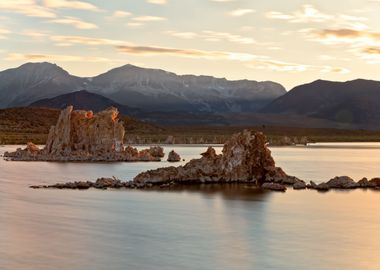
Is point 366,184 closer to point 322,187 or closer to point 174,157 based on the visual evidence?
point 322,187

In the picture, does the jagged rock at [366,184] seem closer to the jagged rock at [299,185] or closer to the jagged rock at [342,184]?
the jagged rock at [342,184]

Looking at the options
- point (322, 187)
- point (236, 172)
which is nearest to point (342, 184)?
point (322, 187)

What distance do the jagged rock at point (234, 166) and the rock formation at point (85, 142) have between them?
102 feet

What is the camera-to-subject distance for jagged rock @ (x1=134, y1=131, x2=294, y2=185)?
51.5 metres

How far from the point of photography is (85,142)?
284ft

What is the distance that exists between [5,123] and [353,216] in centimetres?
14982

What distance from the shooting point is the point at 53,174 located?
61125 millimetres

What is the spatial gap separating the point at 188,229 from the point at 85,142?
55.4 m

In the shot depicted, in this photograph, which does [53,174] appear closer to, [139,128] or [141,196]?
[141,196]

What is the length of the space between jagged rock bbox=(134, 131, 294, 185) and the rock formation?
31.1 m

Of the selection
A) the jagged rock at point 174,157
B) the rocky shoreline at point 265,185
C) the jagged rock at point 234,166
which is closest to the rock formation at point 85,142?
the jagged rock at point 174,157

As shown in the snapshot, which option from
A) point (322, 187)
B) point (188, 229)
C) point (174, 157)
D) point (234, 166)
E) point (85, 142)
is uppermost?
point (85, 142)

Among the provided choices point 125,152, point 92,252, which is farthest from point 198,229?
point 125,152

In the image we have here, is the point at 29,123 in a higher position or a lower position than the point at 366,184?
higher
